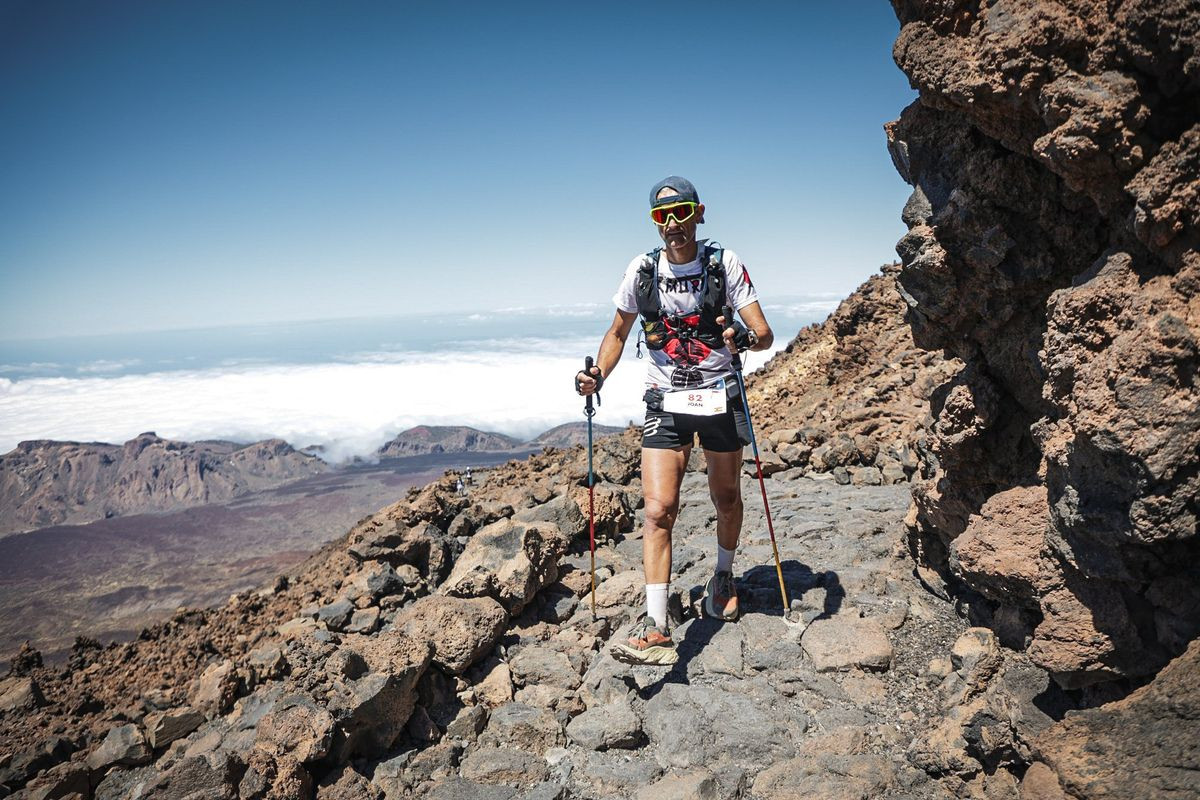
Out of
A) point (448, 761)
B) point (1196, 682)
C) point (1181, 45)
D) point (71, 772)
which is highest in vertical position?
point (1181, 45)

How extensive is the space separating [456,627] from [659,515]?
6.90ft

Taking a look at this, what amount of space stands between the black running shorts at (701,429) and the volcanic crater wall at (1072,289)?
5.16ft

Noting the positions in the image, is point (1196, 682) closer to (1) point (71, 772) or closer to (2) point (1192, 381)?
(2) point (1192, 381)

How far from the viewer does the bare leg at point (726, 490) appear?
5238mm

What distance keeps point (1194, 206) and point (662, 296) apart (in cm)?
308

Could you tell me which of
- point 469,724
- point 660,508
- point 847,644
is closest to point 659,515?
point 660,508

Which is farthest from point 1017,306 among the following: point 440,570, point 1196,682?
point 440,570

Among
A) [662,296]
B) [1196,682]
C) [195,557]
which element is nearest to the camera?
[1196,682]

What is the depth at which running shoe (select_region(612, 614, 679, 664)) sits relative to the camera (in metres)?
4.61

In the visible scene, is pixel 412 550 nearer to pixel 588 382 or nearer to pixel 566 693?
pixel 566 693

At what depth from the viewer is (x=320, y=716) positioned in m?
4.65

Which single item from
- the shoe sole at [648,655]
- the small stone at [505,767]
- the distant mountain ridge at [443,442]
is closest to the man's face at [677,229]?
the shoe sole at [648,655]

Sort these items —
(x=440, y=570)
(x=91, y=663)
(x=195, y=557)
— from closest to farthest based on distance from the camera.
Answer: (x=440, y=570), (x=91, y=663), (x=195, y=557)

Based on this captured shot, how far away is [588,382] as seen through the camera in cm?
550
